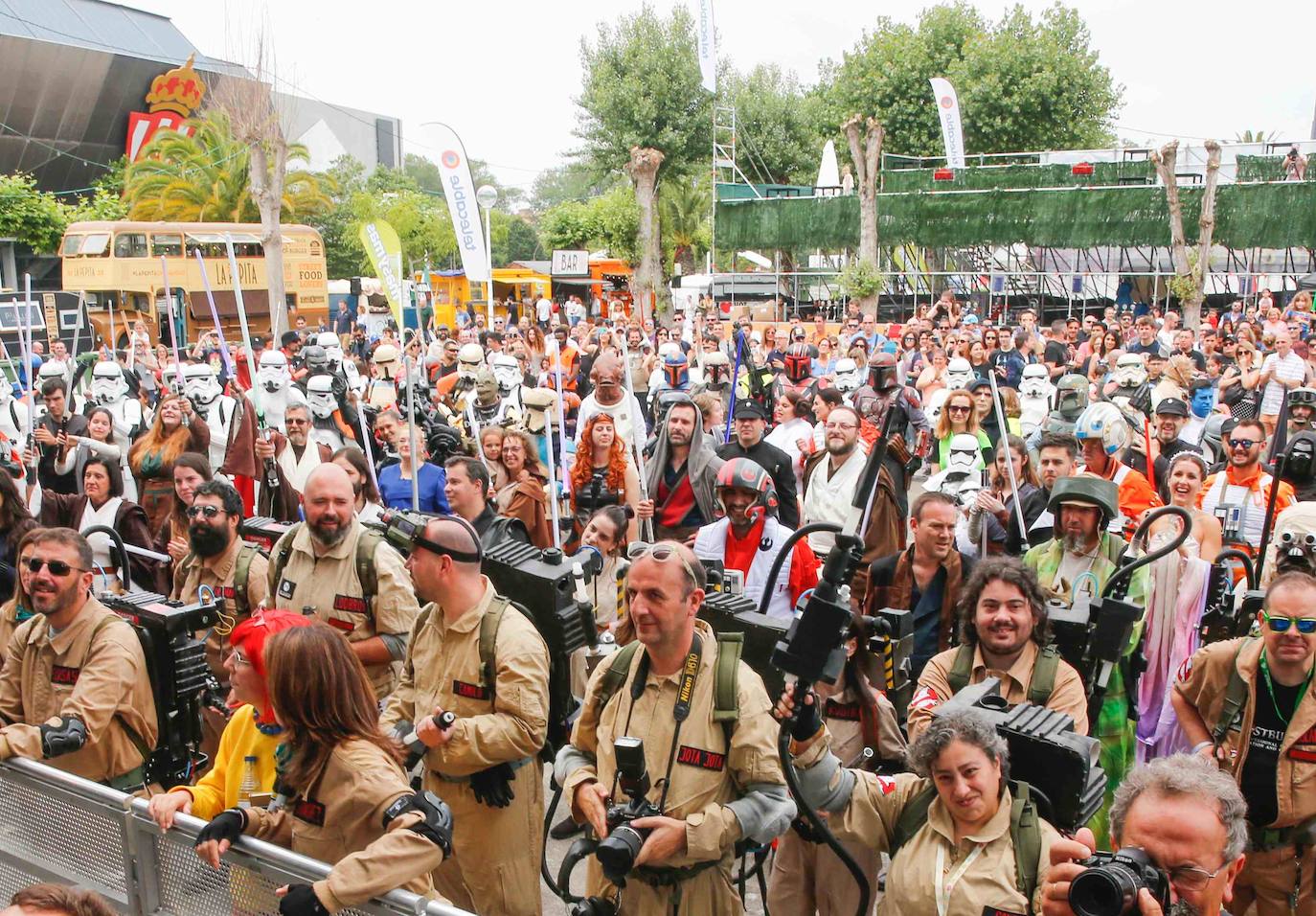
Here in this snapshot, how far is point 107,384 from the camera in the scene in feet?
36.0

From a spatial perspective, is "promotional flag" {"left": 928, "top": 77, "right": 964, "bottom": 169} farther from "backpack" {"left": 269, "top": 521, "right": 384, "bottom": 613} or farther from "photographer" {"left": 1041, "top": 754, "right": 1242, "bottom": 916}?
"photographer" {"left": 1041, "top": 754, "right": 1242, "bottom": 916}

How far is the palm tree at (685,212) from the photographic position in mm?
47312

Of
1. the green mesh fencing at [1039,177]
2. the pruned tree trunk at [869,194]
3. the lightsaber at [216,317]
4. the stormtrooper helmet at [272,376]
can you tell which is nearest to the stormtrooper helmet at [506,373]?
the stormtrooper helmet at [272,376]

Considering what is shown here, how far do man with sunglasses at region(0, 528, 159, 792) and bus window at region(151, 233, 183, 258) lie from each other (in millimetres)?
25567

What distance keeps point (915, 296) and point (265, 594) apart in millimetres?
26791

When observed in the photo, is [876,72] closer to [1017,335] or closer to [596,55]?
[596,55]

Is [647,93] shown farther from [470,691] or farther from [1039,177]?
[470,691]

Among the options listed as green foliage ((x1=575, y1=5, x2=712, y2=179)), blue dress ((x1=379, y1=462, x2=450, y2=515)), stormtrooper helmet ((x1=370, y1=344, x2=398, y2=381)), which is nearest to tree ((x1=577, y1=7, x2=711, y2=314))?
green foliage ((x1=575, y1=5, x2=712, y2=179))

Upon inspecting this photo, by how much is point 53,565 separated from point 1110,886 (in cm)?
379

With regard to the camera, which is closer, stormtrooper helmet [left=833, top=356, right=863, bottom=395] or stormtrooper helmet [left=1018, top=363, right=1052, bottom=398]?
stormtrooper helmet [left=1018, top=363, right=1052, bottom=398]

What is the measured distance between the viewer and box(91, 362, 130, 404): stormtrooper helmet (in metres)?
11.0

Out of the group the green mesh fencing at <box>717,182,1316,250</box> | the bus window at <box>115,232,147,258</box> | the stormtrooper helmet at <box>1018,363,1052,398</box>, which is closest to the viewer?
the stormtrooper helmet at <box>1018,363,1052,398</box>

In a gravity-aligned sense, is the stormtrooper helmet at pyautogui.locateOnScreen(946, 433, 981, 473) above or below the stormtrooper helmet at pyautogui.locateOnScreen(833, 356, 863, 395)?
below

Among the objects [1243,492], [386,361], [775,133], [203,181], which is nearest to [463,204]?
[386,361]
